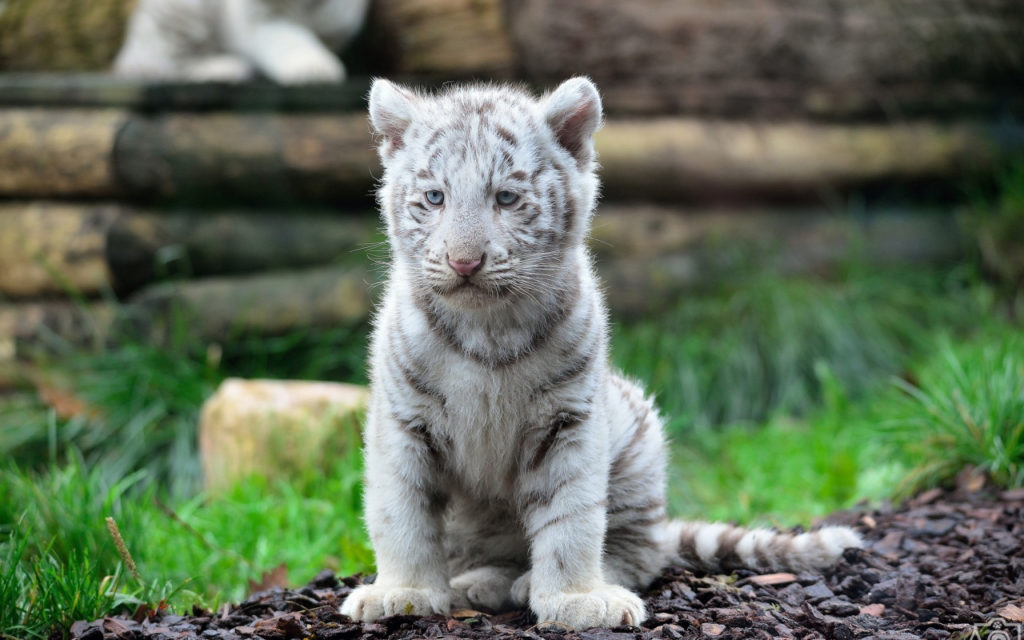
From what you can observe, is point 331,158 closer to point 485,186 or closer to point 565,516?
point 485,186

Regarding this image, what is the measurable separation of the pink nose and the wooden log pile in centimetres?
364

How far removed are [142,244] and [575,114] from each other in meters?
4.02

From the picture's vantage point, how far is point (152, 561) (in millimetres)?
4207

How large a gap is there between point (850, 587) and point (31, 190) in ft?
18.5

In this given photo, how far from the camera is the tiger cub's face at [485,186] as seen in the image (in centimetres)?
308

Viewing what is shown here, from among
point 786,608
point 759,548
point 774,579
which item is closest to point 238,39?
point 759,548

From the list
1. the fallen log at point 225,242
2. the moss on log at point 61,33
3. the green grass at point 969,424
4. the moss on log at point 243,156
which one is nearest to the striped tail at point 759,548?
the green grass at point 969,424

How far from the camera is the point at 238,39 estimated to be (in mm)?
7207

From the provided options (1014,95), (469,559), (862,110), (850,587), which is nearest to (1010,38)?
(1014,95)

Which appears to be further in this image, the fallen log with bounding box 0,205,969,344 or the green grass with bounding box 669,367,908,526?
the fallen log with bounding box 0,205,969,344

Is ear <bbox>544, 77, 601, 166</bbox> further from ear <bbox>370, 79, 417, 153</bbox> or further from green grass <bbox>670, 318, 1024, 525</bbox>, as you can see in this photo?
green grass <bbox>670, 318, 1024, 525</bbox>

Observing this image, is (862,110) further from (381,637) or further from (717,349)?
(381,637)

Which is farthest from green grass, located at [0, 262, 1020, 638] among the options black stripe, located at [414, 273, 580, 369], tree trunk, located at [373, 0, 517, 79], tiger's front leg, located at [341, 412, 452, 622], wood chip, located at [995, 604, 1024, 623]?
tree trunk, located at [373, 0, 517, 79]

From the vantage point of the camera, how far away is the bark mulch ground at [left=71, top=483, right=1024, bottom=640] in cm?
307
